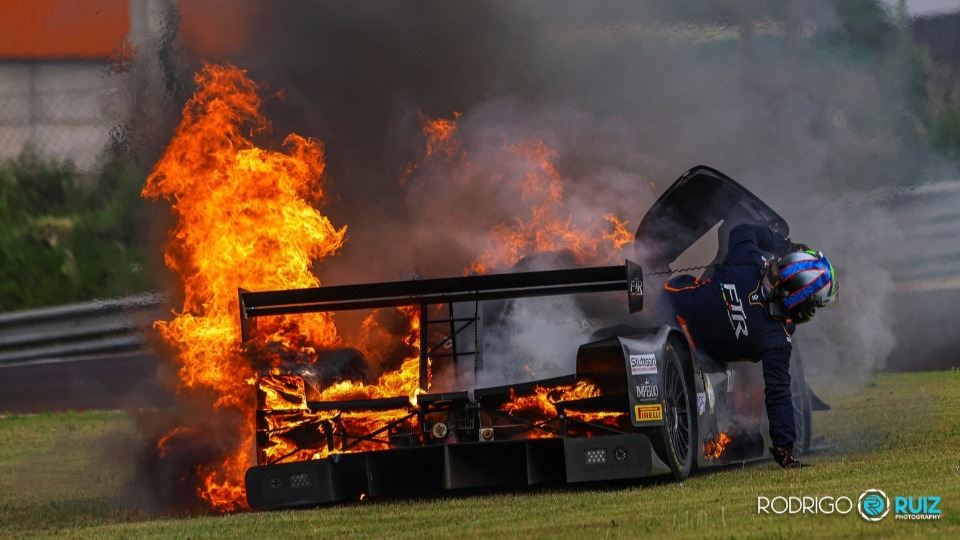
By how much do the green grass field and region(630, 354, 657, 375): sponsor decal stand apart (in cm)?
78

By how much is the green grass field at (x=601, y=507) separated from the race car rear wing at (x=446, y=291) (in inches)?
53.6

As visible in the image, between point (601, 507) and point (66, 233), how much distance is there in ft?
38.1

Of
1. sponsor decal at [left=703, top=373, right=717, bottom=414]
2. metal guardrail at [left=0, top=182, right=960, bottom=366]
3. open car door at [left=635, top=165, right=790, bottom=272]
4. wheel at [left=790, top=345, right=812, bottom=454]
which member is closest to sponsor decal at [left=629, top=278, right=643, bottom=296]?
sponsor decal at [left=703, top=373, right=717, bottom=414]

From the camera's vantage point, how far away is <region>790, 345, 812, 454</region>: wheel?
13148 millimetres

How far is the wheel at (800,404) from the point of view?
518 inches

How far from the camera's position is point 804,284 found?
11.7 m

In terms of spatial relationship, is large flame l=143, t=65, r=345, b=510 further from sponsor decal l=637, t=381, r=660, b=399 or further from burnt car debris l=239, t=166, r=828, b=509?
sponsor decal l=637, t=381, r=660, b=399

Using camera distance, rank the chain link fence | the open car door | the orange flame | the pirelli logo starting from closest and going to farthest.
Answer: the pirelli logo
the orange flame
the open car door
the chain link fence

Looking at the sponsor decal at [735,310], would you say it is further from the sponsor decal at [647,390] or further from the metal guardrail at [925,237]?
the metal guardrail at [925,237]

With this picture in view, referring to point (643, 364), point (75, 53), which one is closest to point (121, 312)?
point (75, 53)

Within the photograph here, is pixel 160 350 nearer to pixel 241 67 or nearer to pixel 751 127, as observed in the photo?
pixel 241 67

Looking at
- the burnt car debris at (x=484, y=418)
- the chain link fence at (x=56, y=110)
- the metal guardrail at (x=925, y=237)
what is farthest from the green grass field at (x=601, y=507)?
the metal guardrail at (x=925, y=237)

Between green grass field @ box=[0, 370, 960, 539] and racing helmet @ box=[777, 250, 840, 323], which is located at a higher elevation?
racing helmet @ box=[777, 250, 840, 323]

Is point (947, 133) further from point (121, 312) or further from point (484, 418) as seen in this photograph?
point (484, 418)
